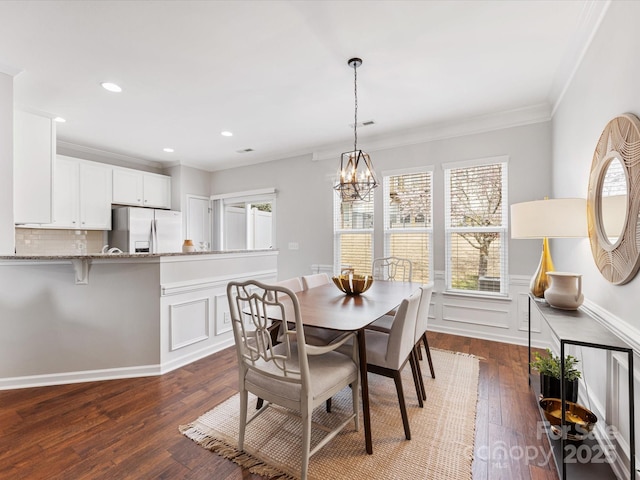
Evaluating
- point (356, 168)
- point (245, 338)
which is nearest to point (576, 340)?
point (245, 338)

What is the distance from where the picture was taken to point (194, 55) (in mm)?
2387

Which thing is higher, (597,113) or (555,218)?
(597,113)

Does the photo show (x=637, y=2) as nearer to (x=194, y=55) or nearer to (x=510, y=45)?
(x=510, y=45)

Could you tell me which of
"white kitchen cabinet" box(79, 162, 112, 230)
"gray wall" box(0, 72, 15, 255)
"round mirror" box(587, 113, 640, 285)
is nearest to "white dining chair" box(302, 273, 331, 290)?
"round mirror" box(587, 113, 640, 285)

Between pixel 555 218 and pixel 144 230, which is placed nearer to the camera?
pixel 555 218

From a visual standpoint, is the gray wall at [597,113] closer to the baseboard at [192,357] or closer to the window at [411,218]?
the window at [411,218]

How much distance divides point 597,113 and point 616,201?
0.73 m

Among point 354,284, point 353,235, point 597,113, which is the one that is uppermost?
point 597,113

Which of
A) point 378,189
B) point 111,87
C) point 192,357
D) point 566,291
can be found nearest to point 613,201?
point 566,291

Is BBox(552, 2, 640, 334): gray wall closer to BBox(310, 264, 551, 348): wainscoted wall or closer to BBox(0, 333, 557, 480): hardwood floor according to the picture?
BBox(310, 264, 551, 348): wainscoted wall

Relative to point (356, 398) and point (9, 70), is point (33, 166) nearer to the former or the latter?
point (9, 70)

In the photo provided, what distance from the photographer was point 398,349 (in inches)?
69.9

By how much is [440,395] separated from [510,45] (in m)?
2.75

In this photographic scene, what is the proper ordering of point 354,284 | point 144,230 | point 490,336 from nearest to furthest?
1. point 354,284
2. point 490,336
3. point 144,230
